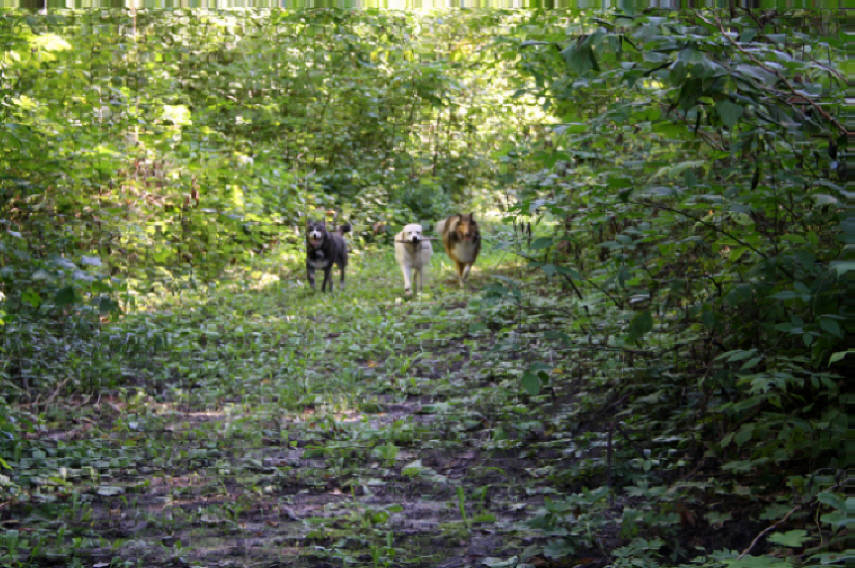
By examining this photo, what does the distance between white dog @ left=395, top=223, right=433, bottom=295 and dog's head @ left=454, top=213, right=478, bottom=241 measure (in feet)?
1.43

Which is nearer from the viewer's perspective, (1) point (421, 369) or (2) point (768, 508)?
(2) point (768, 508)

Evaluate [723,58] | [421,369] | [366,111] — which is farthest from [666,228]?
[366,111]

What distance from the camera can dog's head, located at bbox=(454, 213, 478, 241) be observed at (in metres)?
7.18

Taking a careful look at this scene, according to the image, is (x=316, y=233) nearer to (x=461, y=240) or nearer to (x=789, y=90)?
(x=461, y=240)

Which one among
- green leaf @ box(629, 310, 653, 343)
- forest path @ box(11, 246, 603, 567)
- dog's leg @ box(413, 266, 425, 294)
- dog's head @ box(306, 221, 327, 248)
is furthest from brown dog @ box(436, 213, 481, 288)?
green leaf @ box(629, 310, 653, 343)

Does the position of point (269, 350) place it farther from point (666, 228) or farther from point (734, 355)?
point (734, 355)

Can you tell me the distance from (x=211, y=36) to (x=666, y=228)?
345 centimetres

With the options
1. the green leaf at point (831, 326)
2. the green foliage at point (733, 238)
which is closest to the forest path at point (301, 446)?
the green foliage at point (733, 238)

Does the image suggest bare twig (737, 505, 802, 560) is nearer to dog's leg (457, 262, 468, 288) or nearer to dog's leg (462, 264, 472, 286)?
dog's leg (462, 264, 472, 286)

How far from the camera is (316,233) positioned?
23.1 ft

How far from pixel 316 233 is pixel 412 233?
963 millimetres

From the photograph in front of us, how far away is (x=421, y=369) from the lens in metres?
5.47

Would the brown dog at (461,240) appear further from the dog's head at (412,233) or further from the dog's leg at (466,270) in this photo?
the dog's head at (412,233)

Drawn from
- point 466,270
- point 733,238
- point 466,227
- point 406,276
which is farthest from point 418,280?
point 733,238
